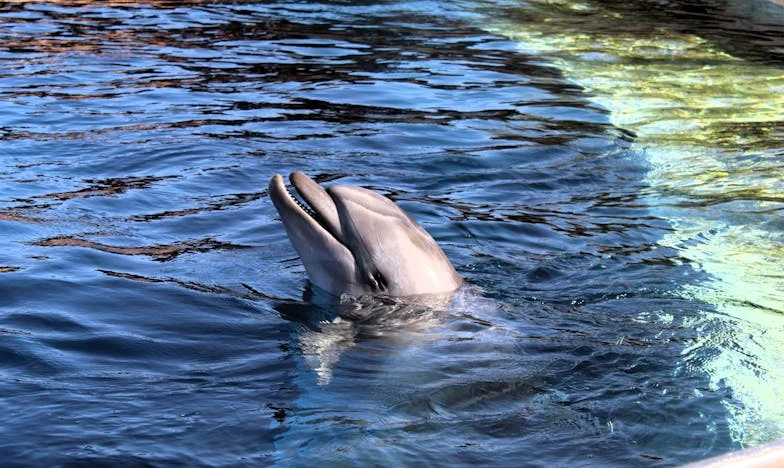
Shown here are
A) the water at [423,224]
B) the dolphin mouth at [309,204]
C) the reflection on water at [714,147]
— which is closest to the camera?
the water at [423,224]

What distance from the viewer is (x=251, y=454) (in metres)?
3.91

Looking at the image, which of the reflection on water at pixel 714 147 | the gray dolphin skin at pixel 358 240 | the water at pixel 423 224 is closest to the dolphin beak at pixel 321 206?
the gray dolphin skin at pixel 358 240

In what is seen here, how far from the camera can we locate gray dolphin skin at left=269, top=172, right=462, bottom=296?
16.4 ft

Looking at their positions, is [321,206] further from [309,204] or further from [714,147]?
[714,147]

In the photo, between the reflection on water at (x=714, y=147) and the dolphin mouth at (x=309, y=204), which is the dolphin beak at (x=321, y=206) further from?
the reflection on water at (x=714, y=147)

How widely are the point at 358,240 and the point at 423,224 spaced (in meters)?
2.16

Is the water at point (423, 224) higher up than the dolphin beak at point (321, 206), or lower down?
lower down

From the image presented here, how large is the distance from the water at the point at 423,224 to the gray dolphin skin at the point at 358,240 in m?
0.14

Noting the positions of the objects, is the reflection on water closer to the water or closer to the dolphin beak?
the water

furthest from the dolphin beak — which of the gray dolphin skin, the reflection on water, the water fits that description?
the reflection on water

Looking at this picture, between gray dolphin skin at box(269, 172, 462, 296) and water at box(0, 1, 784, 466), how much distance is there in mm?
135

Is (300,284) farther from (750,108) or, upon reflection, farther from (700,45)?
(700,45)

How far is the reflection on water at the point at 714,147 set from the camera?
512cm

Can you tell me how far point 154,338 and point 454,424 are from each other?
1.56m
